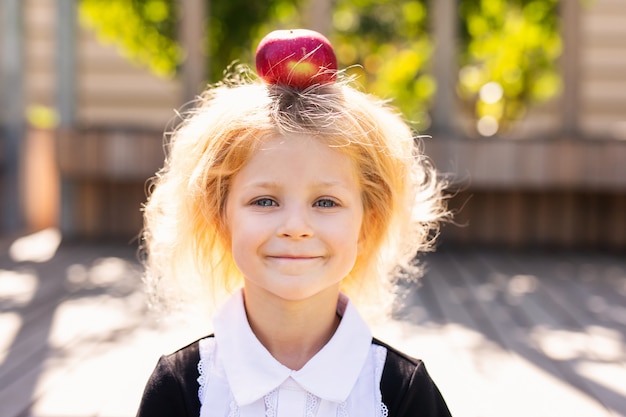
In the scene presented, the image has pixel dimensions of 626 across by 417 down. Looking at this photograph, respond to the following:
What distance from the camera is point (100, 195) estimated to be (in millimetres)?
5562

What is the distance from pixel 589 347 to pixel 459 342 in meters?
0.48

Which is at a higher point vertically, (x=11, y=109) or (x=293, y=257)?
(x=11, y=109)

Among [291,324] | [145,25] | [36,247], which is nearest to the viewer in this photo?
[291,324]

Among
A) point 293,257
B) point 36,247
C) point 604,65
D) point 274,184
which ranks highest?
point 604,65

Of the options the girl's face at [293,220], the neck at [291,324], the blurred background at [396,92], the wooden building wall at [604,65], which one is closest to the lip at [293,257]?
the girl's face at [293,220]

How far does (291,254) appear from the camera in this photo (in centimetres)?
128

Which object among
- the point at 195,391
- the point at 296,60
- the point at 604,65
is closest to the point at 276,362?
the point at 195,391

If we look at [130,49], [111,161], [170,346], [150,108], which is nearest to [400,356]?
[170,346]

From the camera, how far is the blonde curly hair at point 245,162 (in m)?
1.35

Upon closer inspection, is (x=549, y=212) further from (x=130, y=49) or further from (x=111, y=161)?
(x=130, y=49)

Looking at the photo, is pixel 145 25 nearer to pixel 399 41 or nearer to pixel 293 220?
pixel 399 41

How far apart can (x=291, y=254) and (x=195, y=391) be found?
0.29m

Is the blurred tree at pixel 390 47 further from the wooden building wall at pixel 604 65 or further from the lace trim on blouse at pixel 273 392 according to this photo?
the lace trim on blouse at pixel 273 392

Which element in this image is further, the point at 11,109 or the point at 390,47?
the point at 390,47
